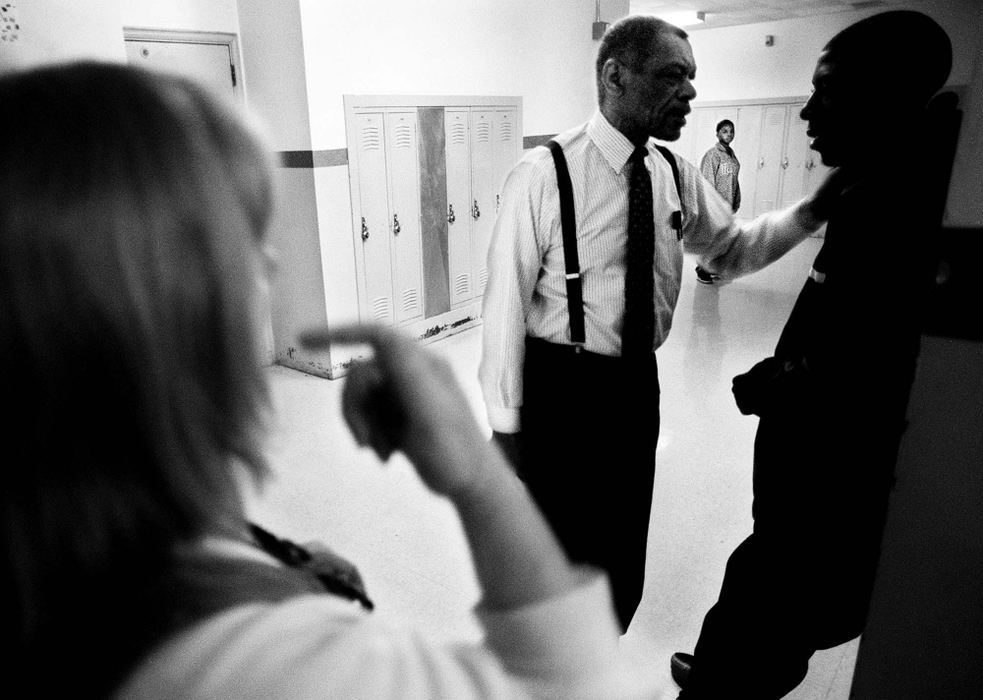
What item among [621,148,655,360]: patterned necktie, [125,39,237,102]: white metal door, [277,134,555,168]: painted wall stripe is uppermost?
[125,39,237,102]: white metal door

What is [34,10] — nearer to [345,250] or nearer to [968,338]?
[345,250]

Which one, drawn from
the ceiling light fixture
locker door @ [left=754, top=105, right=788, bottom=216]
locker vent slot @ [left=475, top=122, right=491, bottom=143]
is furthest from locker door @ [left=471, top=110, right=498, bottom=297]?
locker door @ [left=754, top=105, right=788, bottom=216]

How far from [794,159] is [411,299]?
7471 mm

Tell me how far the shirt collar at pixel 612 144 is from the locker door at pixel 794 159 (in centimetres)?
889

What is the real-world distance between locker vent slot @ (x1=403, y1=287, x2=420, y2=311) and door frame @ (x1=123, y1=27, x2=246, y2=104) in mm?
1671

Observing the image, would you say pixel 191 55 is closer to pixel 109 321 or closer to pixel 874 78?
pixel 874 78

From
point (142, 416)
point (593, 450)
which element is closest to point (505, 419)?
point (593, 450)

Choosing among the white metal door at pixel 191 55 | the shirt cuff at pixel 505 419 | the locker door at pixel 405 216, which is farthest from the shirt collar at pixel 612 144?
the locker door at pixel 405 216

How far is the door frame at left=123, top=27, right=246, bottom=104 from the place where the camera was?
12.4 feet

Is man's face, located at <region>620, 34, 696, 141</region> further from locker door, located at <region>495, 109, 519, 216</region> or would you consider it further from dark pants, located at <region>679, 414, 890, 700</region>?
locker door, located at <region>495, 109, 519, 216</region>

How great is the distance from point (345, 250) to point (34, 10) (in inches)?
78.4

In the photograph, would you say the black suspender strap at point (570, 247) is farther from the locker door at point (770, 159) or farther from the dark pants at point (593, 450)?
the locker door at point (770, 159)

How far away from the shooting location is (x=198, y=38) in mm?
4059

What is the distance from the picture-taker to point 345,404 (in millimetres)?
567
